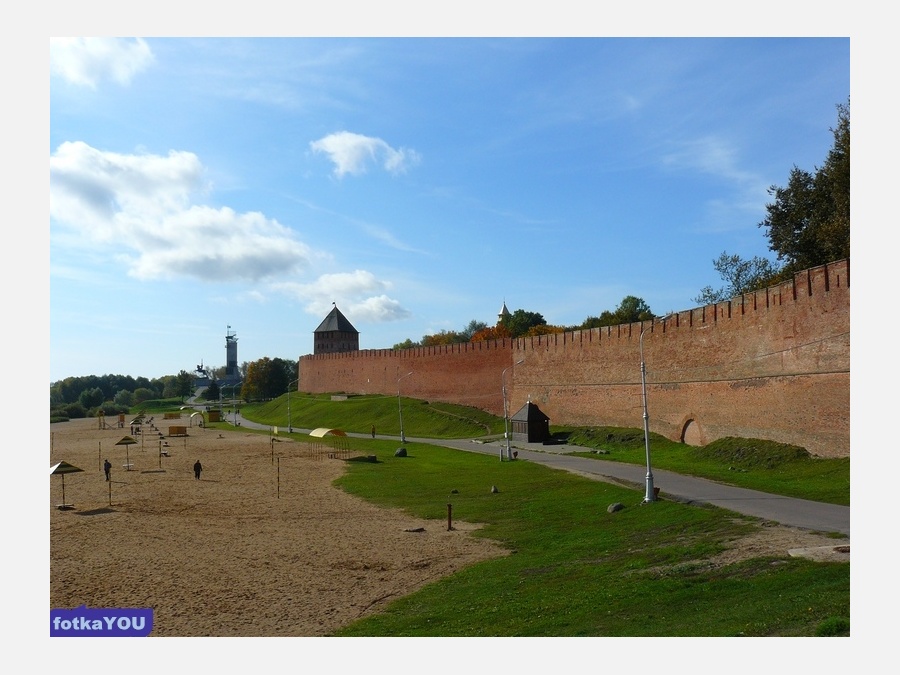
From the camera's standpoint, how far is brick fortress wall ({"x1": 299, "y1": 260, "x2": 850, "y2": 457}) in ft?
72.9

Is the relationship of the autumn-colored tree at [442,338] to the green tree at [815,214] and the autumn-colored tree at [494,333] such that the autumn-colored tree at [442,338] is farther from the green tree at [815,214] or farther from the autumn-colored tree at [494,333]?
the green tree at [815,214]

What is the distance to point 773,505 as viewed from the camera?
1543cm

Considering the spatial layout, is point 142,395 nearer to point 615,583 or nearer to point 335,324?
point 335,324

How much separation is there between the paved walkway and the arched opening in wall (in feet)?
14.1

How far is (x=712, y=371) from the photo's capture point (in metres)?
29.3

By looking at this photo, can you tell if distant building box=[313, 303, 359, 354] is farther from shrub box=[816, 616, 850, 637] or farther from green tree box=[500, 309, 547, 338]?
shrub box=[816, 616, 850, 637]

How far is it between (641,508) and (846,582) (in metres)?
7.70

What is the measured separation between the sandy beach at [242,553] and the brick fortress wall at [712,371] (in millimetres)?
12278

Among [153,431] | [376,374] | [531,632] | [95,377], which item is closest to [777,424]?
[531,632]

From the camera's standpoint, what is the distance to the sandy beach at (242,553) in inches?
445

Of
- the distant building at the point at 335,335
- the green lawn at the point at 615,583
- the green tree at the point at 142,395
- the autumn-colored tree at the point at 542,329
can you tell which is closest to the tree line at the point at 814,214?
the green lawn at the point at 615,583

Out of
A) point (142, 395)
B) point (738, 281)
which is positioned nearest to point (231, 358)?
point (142, 395)

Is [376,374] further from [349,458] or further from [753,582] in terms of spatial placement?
[753,582]

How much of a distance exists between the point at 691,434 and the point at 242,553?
2090 centimetres
